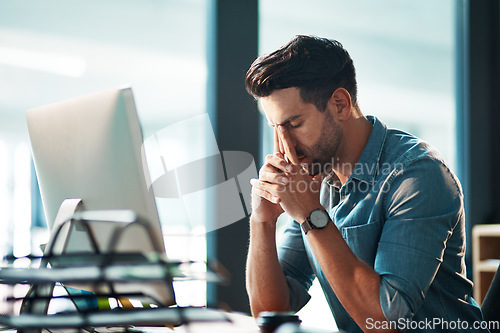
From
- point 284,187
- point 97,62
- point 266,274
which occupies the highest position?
point 97,62

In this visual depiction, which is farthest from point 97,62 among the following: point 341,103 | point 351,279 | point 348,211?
point 351,279

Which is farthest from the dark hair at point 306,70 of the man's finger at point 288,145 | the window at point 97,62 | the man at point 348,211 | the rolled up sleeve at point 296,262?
the window at point 97,62

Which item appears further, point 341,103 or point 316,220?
point 341,103

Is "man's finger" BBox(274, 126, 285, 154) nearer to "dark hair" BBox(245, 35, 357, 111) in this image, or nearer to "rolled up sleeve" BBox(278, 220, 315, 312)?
"dark hair" BBox(245, 35, 357, 111)

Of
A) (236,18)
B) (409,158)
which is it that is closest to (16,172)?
(236,18)

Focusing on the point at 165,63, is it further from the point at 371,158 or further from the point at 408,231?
the point at 408,231

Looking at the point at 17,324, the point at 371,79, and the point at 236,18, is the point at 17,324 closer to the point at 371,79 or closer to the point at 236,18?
the point at 236,18

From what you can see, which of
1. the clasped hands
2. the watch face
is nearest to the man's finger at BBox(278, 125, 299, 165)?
the clasped hands

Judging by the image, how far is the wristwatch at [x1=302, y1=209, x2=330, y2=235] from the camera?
4.06 ft

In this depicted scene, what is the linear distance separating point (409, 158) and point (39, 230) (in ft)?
7.35

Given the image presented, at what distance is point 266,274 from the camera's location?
4.78 ft

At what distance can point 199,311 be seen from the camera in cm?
82

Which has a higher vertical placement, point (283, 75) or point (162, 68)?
point (162, 68)

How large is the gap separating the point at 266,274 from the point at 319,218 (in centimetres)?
30
